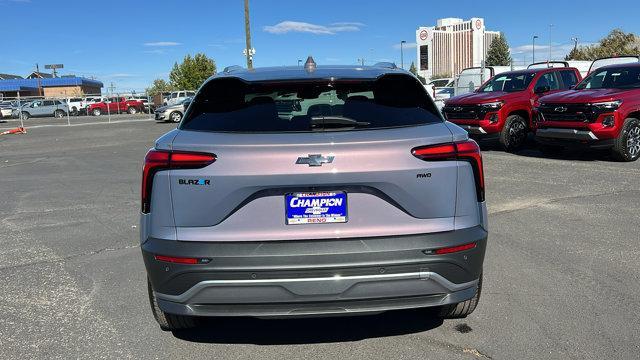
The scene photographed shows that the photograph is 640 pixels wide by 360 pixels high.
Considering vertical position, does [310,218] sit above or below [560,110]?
below

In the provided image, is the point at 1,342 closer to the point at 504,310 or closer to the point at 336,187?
the point at 336,187

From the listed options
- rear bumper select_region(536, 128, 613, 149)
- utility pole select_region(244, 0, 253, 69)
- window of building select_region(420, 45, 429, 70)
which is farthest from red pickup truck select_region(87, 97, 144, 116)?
window of building select_region(420, 45, 429, 70)

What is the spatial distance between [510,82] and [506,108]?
4.77ft

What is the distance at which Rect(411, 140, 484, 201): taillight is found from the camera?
292cm

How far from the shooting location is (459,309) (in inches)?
141

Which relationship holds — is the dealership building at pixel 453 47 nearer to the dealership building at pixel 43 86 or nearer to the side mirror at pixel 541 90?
the dealership building at pixel 43 86

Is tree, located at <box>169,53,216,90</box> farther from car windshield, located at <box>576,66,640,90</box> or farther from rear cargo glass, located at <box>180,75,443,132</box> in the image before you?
rear cargo glass, located at <box>180,75,443,132</box>

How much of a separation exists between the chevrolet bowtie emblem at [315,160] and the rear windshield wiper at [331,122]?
236 millimetres

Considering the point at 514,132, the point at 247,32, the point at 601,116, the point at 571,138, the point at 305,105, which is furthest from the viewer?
the point at 247,32

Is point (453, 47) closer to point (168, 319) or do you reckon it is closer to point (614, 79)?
point (614, 79)

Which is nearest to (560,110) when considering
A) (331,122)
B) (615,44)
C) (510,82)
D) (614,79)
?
(614,79)

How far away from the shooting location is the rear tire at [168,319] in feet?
11.1

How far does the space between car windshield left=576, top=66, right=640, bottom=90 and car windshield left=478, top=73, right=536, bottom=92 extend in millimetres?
1589

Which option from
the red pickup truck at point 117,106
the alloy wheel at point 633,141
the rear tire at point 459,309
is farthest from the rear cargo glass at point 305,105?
the red pickup truck at point 117,106
